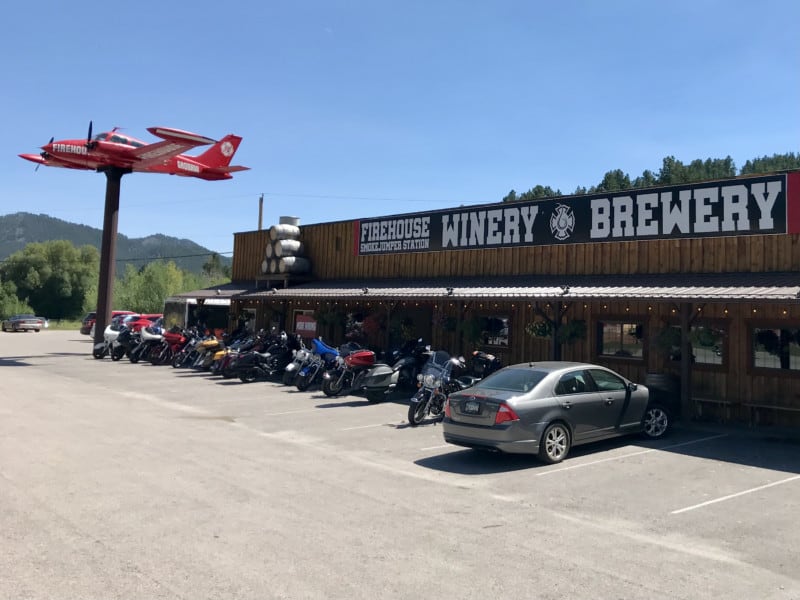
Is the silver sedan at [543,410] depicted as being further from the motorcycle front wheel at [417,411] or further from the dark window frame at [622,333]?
the dark window frame at [622,333]

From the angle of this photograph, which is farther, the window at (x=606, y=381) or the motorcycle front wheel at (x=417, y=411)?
the motorcycle front wheel at (x=417, y=411)

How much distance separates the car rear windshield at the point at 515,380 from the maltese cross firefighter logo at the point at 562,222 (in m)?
7.90

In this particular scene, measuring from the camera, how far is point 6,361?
77.8ft

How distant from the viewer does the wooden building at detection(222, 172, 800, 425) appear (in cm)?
1280

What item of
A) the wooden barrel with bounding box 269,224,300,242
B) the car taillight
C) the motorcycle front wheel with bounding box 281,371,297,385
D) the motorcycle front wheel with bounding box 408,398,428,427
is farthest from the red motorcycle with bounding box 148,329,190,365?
the car taillight

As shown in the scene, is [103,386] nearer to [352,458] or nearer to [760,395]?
[352,458]

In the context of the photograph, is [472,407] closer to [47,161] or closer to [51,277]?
[47,161]

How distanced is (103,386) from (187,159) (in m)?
19.1

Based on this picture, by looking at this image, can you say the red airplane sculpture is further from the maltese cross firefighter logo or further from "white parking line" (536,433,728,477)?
"white parking line" (536,433,728,477)

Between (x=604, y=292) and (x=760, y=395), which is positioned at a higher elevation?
(x=604, y=292)

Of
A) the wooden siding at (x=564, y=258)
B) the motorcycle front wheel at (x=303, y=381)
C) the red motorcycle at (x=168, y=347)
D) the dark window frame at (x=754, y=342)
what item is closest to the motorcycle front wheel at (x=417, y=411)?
the motorcycle front wheel at (x=303, y=381)

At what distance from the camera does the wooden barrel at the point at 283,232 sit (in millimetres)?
25172

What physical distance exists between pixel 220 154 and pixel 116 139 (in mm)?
6600

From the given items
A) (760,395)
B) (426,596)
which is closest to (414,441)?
(426,596)
